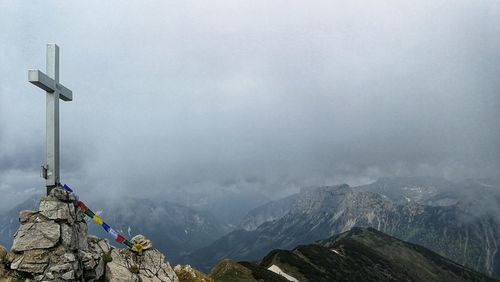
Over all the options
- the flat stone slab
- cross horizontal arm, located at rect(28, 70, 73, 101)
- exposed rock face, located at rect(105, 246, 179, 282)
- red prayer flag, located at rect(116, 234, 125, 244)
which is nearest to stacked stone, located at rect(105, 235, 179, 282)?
exposed rock face, located at rect(105, 246, 179, 282)

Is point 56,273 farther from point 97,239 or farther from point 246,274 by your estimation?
point 246,274

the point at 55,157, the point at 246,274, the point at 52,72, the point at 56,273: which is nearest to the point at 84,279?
the point at 56,273

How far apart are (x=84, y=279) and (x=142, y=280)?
441cm

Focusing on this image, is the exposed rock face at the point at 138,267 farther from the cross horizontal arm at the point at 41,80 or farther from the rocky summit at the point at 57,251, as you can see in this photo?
the cross horizontal arm at the point at 41,80

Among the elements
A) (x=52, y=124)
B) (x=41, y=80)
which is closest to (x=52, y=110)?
(x=52, y=124)

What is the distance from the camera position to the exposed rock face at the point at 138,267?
23.6 meters

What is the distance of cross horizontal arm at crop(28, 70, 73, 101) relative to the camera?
2122 cm

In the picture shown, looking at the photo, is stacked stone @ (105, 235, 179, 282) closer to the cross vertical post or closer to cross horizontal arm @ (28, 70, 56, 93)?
the cross vertical post

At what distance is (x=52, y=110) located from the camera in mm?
22844

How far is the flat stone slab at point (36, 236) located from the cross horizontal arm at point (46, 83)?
295 inches

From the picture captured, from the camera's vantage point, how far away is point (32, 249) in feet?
65.2

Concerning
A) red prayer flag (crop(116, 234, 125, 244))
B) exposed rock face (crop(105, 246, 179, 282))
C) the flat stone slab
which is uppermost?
the flat stone slab

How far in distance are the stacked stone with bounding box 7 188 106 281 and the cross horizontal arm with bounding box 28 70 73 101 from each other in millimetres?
5782

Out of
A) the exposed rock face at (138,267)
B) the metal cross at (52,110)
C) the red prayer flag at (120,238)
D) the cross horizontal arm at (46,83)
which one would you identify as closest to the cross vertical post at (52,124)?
the metal cross at (52,110)
